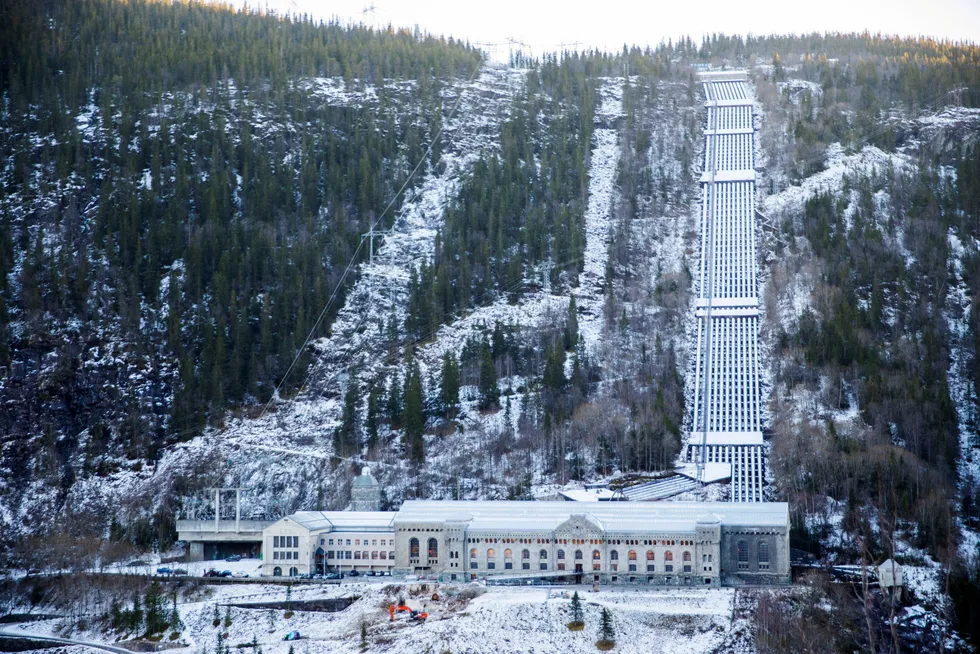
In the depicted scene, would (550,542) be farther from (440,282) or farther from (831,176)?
(831,176)

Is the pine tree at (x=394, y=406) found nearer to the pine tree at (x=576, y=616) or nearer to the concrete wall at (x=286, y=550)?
the concrete wall at (x=286, y=550)

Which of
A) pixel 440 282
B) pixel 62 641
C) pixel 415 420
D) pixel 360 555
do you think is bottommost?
pixel 62 641

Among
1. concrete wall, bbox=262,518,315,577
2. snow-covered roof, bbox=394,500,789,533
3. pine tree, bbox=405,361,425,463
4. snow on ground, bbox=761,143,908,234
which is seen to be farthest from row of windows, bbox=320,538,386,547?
snow on ground, bbox=761,143,908,234

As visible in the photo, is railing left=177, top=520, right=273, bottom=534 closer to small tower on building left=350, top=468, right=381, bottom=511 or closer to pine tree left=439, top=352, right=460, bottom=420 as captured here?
small tower on building left=350, top=468, right=381, bottom=511

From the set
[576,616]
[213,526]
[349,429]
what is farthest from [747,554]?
[213,526]

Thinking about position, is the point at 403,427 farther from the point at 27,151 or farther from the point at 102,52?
the point at 102,52

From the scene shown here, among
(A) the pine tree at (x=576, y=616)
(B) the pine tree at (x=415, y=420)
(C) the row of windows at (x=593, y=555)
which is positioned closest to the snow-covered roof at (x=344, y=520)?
(C) the row of windows at (x=593, y=555)

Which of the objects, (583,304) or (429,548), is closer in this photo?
(429,548)
